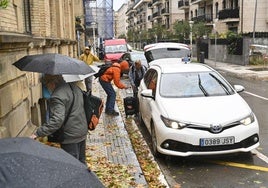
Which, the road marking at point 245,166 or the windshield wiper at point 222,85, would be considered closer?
the road marking at point 245,166

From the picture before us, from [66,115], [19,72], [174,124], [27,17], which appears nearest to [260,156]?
[174,124]

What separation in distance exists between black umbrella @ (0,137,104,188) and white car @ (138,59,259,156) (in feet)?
13.4

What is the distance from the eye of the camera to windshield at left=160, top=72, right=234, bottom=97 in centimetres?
731

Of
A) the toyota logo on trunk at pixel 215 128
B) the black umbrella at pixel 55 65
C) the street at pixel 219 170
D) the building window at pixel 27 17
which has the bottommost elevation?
the street at pixel 219 170

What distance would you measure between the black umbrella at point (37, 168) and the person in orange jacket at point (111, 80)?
754cm

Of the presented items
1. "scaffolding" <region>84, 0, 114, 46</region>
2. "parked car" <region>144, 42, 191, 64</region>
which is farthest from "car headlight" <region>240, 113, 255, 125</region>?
"scaffolding" <region>84, 0, 114, 46</region>

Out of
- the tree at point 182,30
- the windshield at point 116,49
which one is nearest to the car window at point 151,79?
the windshield at point 116,49

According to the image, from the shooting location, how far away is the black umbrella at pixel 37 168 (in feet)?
6.02

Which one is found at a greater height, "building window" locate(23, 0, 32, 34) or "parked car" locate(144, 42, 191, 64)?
"building window" locate(23, 0, 32, 34)

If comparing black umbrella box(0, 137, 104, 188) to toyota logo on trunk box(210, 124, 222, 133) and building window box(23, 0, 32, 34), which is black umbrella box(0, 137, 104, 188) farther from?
building window box(23, 0, 32, 34)

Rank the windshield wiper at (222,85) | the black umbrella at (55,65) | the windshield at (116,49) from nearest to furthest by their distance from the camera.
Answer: the black umbrella at (55,65) < the windshield wiper at (222,85) < the windshield at (116,49)

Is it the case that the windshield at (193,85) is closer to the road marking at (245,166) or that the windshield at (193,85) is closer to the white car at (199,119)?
the white car at (199,119)

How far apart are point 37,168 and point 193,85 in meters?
5.82

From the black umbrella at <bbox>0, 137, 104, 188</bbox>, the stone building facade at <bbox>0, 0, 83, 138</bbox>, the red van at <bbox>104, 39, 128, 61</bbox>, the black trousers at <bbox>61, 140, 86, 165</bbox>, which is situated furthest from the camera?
the red van at <bbox>104, 39, 128, 61</bbox>
